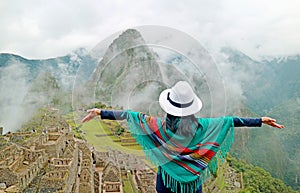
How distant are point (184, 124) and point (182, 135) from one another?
0.09 m

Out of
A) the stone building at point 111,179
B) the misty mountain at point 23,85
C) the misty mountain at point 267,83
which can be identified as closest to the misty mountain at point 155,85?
the misty mountain at point 23,85

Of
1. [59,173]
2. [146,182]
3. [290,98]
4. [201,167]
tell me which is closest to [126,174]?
[146,182]

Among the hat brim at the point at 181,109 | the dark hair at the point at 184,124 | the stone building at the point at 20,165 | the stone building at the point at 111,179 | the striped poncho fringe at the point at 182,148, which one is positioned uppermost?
the hat brim at the point at 181,109

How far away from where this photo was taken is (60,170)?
26.0ft

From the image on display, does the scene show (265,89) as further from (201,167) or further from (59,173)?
(201,167)

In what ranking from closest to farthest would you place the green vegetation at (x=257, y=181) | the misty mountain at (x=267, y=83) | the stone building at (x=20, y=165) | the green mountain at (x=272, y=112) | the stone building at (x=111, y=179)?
the stone building at (x=20, y=165), the stone building at (x=111, y=179), the green vegetation at (x=257, y=181), the green mountain at (x=272, y=112), the misty mountain at (x=267, y=83)

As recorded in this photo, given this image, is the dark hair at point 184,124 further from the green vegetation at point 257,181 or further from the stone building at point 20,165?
the green vegetation at point 257,181

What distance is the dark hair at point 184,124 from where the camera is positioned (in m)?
2.53

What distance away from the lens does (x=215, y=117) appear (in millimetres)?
2682

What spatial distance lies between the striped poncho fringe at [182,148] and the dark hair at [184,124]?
4 cm

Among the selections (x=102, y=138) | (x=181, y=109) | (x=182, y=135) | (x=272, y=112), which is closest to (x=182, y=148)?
(x=182, y=135)

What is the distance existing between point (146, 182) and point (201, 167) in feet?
26.6

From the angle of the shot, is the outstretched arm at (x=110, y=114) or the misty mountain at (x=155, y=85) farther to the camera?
the misty mountain at (x=155, y=85)

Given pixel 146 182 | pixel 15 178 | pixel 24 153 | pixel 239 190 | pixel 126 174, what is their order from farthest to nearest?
pixel 239 190 < pixel 126 174 < pixel 146 182 < pixel 24 153 < pixel 15 178
